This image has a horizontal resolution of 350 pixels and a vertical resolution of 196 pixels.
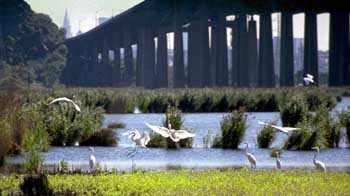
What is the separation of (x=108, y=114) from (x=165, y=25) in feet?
153

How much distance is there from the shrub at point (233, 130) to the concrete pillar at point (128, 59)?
85.8m

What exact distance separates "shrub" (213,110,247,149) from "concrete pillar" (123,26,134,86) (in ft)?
282

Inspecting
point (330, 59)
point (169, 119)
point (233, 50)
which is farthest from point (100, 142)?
point (233, 50)

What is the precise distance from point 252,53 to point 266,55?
544 centimetres

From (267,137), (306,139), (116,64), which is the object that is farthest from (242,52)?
(306,139)

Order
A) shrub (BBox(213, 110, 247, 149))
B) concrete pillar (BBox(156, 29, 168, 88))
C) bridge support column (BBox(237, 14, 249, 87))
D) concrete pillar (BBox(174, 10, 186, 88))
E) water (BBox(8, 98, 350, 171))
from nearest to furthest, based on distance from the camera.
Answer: water (BBox(8, 98, 350, 171))
shrub (BBox(213, 110, 247, 149))
bridge support column (BBox(237, 14, 249, 87))
concrete pillar (BBox(174, 10, 186, 88))
concrete pillar (BBox(156, 29, 168, 88))

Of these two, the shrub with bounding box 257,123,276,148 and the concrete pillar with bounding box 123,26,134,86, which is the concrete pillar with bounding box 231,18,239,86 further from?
the shrub with bounding box 257,123,276,148

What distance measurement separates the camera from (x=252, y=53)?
9469 centimetres

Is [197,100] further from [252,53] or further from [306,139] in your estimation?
[306,139]

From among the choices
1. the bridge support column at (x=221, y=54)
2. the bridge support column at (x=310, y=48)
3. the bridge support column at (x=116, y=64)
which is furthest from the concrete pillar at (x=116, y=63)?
the bridge support column at (x=310, y=48)

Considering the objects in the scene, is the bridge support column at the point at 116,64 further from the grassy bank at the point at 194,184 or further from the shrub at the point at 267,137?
the grassy bank at the point at 194,184

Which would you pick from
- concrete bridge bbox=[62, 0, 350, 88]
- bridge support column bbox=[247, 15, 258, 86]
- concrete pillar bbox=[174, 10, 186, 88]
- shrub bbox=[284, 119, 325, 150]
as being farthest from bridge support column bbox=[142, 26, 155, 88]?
shrub bbox=[284, 119, 325, 150]

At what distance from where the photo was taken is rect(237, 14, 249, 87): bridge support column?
311ft

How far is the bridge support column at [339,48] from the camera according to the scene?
89688mm
